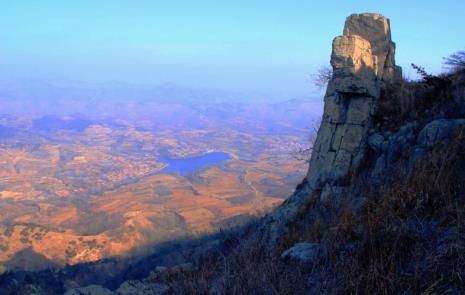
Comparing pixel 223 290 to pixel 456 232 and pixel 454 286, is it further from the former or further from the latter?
pixel 456 232

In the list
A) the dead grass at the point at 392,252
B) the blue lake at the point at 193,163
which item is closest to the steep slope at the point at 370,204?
the dead grass at the point at 392,252

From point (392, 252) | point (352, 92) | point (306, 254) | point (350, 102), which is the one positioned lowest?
point (306, 254)

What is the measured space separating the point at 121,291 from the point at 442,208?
221 inches

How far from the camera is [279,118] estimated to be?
171 meters

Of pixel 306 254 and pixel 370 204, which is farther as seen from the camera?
pixel 370 204

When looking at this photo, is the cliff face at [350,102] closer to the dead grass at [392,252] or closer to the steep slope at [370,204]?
the steep slope at [370,204]

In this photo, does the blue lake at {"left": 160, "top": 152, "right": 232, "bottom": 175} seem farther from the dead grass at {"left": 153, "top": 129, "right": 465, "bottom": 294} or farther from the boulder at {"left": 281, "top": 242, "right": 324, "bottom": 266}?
the dead grass at {"left": 153, "top": 129, "right": 465, "bottom": 294}

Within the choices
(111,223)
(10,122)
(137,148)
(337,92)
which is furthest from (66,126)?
(337,92)

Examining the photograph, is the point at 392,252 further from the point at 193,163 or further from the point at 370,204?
the point at 193,163

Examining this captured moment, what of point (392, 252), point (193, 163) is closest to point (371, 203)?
point (392, 252)

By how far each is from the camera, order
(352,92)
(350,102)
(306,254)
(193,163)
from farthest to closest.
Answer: (193,163)
(350,102)
(352,92)
(306,254)

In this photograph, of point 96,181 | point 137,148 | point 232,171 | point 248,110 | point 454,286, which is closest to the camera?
point 454,286

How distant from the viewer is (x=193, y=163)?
95562 millimetres

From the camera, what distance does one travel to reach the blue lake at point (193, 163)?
87.5m
